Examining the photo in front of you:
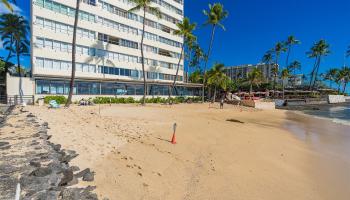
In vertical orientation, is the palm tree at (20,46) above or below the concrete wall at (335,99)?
above

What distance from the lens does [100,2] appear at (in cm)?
4419

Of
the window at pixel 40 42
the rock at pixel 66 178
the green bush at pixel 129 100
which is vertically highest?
the window at pixel 40 42

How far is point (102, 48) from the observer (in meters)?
43.9

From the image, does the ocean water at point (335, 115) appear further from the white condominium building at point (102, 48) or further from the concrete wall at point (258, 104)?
the white condominium building at point (102, 48)

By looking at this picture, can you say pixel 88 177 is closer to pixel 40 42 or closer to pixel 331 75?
pixel 40 42

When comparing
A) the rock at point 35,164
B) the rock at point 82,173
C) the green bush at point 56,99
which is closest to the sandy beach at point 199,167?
the rock at point 82,173

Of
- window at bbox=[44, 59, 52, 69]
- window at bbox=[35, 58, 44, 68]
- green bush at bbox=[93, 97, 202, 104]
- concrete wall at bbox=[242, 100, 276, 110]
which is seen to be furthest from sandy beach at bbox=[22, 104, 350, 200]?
concrete wall at bbox=[242, 100, 276, 110]

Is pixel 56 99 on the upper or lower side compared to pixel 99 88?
lower

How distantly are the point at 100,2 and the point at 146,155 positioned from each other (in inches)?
1650

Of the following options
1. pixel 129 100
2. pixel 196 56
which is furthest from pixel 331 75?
pixel 129 100

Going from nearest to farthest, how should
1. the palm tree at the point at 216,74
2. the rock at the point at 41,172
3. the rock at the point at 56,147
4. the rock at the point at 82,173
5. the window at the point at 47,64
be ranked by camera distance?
the rock at the point at 41,172, the rock at the point at 82,173, the rock at the point at 56,147, the window at the point at 47,64, the palm tree at the point at 216,74

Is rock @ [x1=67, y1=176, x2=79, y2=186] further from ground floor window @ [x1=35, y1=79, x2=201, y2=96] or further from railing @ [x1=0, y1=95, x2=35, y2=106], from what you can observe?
ground floor window @ [x1=35, y1=79, x2=201, y2=96]

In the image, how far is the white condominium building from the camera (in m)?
35.7

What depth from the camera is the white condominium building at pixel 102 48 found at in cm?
3566
